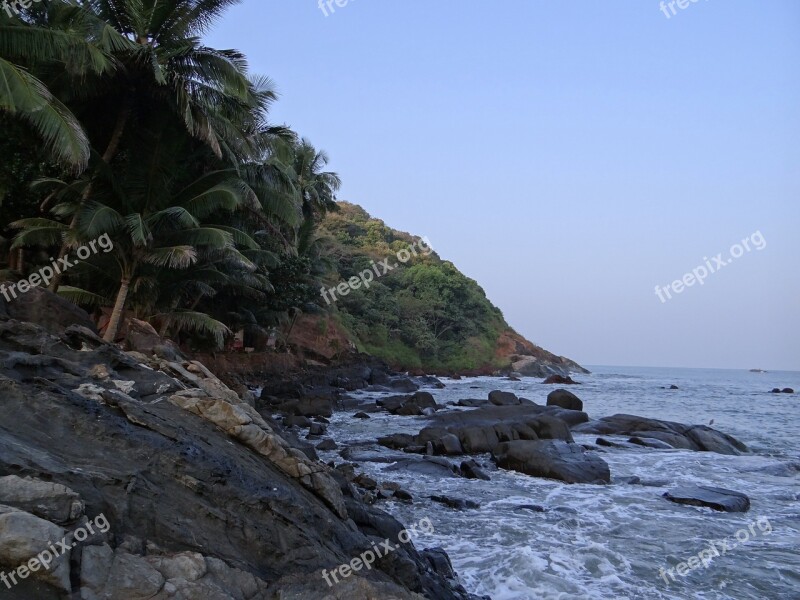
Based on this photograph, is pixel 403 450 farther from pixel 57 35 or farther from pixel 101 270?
pixel 57 35

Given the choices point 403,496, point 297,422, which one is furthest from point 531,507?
point 297,422

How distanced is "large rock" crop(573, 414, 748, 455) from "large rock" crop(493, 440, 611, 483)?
5.82 metres

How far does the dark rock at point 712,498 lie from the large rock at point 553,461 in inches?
63.4

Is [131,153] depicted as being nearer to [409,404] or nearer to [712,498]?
[409,404]

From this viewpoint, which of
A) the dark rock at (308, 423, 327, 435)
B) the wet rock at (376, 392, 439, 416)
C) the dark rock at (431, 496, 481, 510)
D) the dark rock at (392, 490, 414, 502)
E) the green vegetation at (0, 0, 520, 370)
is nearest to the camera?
the dark rock at (431, 496, 481, 510)

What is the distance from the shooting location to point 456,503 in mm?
9773

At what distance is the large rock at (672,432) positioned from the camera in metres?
17.3

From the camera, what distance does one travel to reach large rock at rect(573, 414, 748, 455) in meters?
17.3

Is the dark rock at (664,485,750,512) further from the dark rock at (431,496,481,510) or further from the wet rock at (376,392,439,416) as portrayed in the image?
the wet rock at (376,392,439,416)

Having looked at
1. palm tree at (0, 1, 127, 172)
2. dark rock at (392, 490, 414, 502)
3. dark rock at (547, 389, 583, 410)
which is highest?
palm tree at (0, 1, 127, 172)

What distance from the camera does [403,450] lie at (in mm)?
14719

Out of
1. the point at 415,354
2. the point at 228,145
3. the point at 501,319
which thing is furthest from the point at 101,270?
the point at 501,319

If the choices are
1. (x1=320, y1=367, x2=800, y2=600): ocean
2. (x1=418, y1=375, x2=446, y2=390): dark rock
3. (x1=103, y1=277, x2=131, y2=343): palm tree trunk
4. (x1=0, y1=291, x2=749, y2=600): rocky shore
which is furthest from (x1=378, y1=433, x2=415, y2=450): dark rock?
(x1=418, y1=375, x2=446, y2=390): dark rock

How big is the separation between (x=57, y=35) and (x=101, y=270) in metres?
6.20
